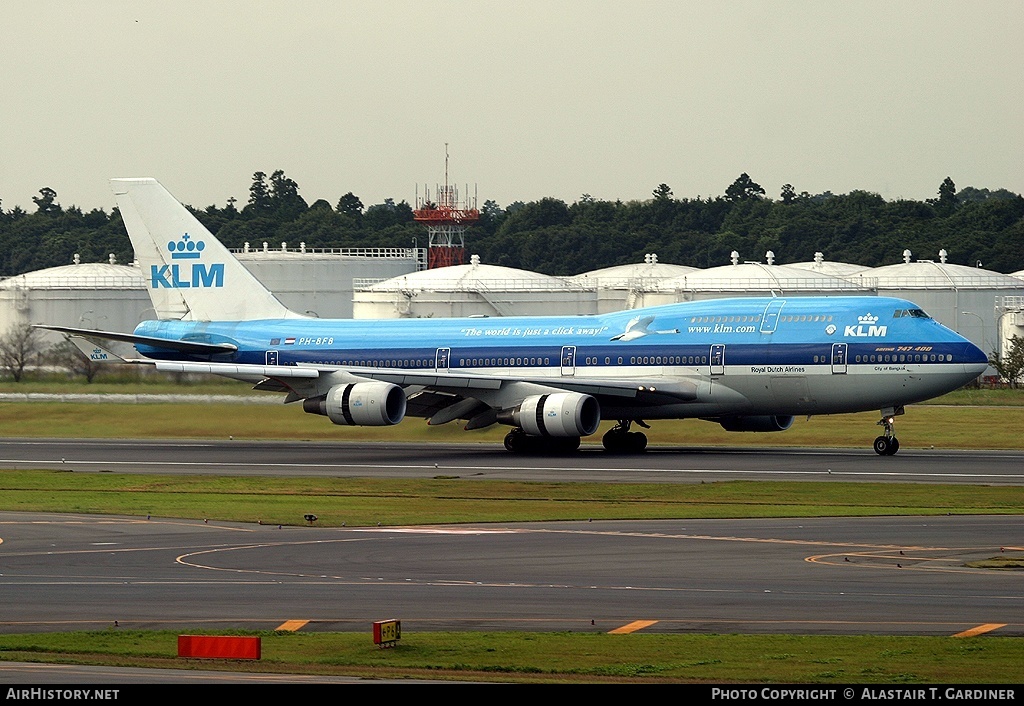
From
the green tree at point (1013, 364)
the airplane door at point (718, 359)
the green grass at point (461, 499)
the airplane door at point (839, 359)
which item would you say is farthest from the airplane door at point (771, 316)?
the green tree at point (1013, 364)

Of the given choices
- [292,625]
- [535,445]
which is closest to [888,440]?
[535,445]

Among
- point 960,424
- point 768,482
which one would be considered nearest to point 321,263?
point 960,424

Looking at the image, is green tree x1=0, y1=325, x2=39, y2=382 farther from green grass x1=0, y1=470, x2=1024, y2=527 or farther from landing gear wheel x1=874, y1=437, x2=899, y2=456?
landing gear wheel x1=874, y1=437, x2=899, y2=456

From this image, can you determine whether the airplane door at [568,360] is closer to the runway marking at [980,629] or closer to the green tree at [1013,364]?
the runway marking at [980,629]

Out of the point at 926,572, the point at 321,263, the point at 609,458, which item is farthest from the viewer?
the point at 321,263

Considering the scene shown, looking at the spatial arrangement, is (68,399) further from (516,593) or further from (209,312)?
(516,593)

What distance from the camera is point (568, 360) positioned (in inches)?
2176

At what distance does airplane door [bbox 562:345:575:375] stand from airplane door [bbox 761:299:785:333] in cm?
682

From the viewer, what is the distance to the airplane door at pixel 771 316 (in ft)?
173

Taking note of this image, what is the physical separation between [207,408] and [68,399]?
897 centimetres

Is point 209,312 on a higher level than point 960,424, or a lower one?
higher

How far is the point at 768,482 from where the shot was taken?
42.5 meters

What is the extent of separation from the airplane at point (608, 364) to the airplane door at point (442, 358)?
1.6 inches

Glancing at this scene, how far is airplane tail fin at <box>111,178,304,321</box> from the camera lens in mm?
63000
